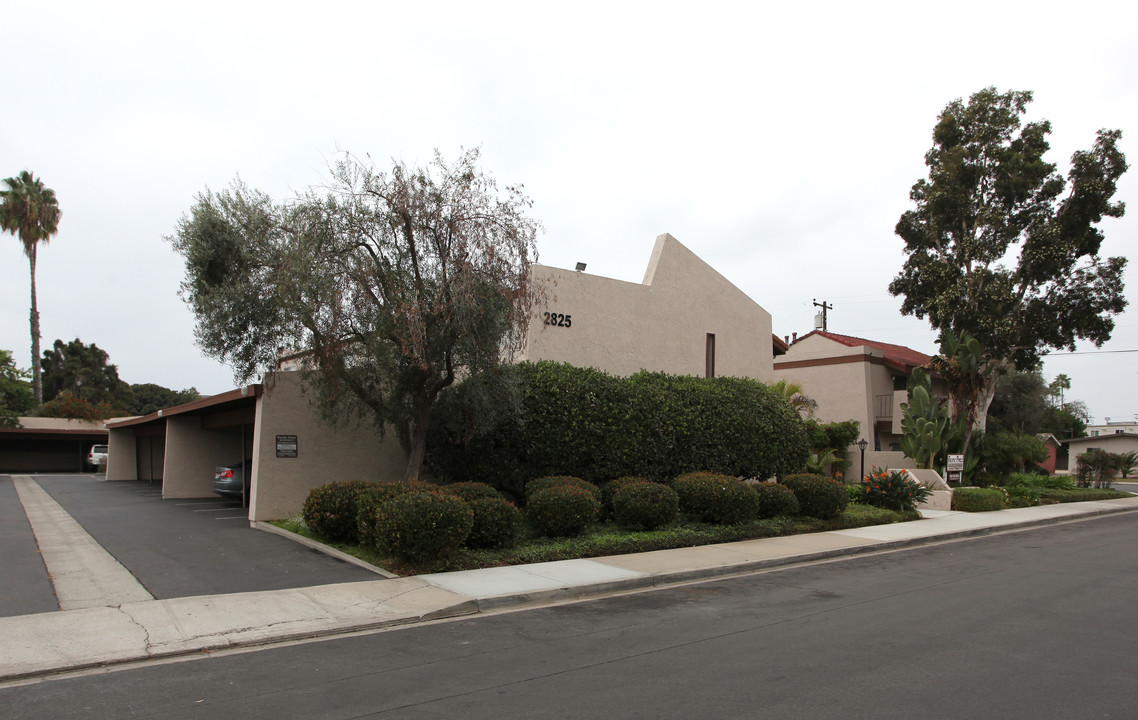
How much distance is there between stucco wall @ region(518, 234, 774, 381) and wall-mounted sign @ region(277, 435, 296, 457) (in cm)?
554

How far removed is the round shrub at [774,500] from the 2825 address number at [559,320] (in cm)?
639

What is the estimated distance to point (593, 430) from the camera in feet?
52.3

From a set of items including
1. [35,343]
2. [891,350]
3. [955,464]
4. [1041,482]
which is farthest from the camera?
[35,343]

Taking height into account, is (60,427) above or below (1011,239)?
below

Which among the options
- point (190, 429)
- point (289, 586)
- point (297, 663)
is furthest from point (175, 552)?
point (190, 429)

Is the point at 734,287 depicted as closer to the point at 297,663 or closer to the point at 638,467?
the point at 638,467

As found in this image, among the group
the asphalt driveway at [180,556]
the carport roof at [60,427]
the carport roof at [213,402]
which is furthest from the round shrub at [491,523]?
the carport roof at [60,427]

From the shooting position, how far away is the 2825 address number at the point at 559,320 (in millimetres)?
18828

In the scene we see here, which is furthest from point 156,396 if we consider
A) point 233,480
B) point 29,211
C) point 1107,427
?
point 1107,427

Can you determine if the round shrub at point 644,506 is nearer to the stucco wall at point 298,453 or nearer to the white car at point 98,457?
the stucco wall at point 298,453

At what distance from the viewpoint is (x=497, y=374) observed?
13.9 metres

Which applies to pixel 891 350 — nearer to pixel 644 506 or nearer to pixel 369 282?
pixel 644 506

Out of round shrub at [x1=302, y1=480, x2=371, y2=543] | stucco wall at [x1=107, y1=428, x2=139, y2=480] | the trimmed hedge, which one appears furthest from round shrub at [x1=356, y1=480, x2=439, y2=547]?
stucco wall at [x1=107, y1=428, x2=139, y2=480]

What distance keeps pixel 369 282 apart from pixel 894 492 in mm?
14640
